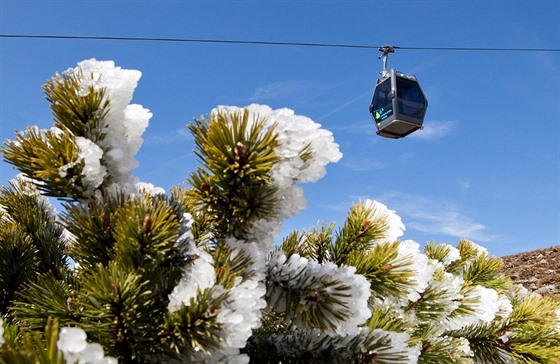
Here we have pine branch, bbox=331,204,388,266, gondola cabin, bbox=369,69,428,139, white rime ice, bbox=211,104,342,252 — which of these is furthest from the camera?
gondola cabin, bbox=369,69,428,139

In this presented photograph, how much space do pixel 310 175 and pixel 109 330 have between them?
0.65m

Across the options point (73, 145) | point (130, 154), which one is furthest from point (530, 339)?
point (73, 145)

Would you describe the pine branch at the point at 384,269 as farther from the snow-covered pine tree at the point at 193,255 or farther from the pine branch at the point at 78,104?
the pine branch at the point at 78,104

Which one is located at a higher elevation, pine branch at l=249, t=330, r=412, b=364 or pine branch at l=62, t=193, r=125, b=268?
pine branch at l=62, t=193, r=125, b=268

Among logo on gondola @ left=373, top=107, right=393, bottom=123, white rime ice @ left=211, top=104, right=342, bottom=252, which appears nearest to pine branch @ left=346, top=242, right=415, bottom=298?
white rime ice @ left=211, top=104, right=342, bottom=252

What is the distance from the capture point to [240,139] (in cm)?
141

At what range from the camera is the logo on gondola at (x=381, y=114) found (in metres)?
13.3

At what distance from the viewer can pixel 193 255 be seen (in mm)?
1475

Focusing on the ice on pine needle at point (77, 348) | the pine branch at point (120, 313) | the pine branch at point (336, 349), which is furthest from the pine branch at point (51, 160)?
the pine branch at point (336, 349)

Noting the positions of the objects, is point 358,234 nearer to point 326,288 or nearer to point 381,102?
point 326,288

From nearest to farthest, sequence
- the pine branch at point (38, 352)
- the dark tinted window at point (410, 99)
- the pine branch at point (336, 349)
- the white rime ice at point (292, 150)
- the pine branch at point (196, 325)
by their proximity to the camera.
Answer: the pine branch at point (38, 352), the pine branch at point (196, 325), the white rime ice at point (292, 150), the pine branch at point (336, 349), the dark tinted window at point (410, 99)

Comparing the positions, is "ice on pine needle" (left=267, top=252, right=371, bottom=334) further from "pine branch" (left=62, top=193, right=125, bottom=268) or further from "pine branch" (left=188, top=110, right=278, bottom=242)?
"pine branch" (left=62, top=193, right=125, bottom=268)

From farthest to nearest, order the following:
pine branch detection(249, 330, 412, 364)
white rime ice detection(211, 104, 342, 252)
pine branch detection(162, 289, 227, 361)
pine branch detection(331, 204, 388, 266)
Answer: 1. pine branch detection(331, 204, 388, 266)
2. pine branch detection(249, 330, 412, 364)
3. white rime ice detection(211, 104, 342, 252)
4. pine branch detection(162, 289, 227, 361)

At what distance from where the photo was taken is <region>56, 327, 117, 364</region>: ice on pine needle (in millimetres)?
1063
